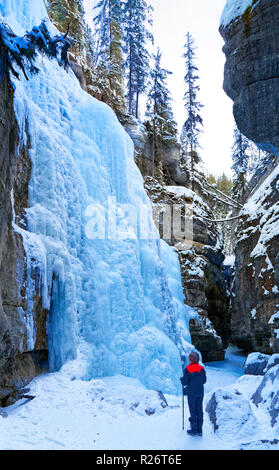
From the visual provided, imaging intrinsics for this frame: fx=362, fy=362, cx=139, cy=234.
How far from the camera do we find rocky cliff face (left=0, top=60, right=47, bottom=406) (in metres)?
6.73

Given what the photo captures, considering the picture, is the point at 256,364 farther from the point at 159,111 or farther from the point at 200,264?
the point at 159,111

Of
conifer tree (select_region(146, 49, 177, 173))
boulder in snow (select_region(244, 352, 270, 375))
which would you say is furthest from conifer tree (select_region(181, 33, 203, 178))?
boulder in snow (select_region(244, 352, 270, 375))

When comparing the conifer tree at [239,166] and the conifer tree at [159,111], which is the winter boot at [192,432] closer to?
the conifer tree at [159,111]

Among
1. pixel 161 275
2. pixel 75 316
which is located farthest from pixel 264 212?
pixel 75 316

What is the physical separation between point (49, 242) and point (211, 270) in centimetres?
1410

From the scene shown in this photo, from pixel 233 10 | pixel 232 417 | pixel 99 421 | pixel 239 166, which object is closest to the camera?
Answer: pixel 232 417

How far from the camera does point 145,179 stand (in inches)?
890

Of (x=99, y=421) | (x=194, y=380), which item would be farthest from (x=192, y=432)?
(x=99, y=421)

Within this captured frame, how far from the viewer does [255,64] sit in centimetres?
820

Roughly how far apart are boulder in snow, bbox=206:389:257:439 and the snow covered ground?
0.37 ft

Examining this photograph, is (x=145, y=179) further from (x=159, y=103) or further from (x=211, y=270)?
(x=159, y=103)

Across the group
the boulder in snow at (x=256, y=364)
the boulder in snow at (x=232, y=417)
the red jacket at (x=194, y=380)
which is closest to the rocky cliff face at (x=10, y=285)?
the red jacket at (x=194, y=380)

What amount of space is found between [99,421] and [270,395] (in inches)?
121

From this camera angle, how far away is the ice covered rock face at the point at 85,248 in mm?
9289
